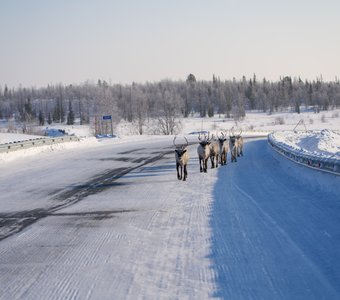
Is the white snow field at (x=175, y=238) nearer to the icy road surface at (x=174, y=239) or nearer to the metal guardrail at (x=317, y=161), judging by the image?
the icy road surface at (x=174, y=239)

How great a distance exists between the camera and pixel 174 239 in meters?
9.95

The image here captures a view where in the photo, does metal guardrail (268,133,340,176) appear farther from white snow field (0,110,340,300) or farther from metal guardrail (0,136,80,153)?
metal guardrail (0,136,80,153)

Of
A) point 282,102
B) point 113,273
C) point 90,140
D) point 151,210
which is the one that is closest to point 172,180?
point 151,210

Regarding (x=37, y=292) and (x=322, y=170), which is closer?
(x=37, y=292)

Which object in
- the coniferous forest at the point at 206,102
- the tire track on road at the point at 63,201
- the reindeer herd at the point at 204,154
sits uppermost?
the coniferous forest at the point at 206,102

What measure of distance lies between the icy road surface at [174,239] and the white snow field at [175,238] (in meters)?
0.02

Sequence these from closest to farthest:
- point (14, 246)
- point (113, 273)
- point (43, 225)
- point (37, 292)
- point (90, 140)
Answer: point (37, 292) < point (113, 273) < point (14, 246) < point (43, 225) < point (90, 140)

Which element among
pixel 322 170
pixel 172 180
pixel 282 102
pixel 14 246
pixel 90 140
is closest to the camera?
pixel 14 246

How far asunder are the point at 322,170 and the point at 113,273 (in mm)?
8662

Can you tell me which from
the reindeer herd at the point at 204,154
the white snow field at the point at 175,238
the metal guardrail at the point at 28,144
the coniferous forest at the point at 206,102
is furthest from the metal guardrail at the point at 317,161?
the coniferous forest at the point at 206,102

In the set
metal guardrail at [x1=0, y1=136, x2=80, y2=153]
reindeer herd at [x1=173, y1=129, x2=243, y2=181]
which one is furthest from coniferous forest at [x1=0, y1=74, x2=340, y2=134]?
A: reindeer herd at [x1=173, y1=129, x2=243, y2=181]

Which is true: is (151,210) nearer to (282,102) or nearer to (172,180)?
(172,180)

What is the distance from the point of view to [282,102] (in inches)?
6821

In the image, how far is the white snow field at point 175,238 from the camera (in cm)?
721
